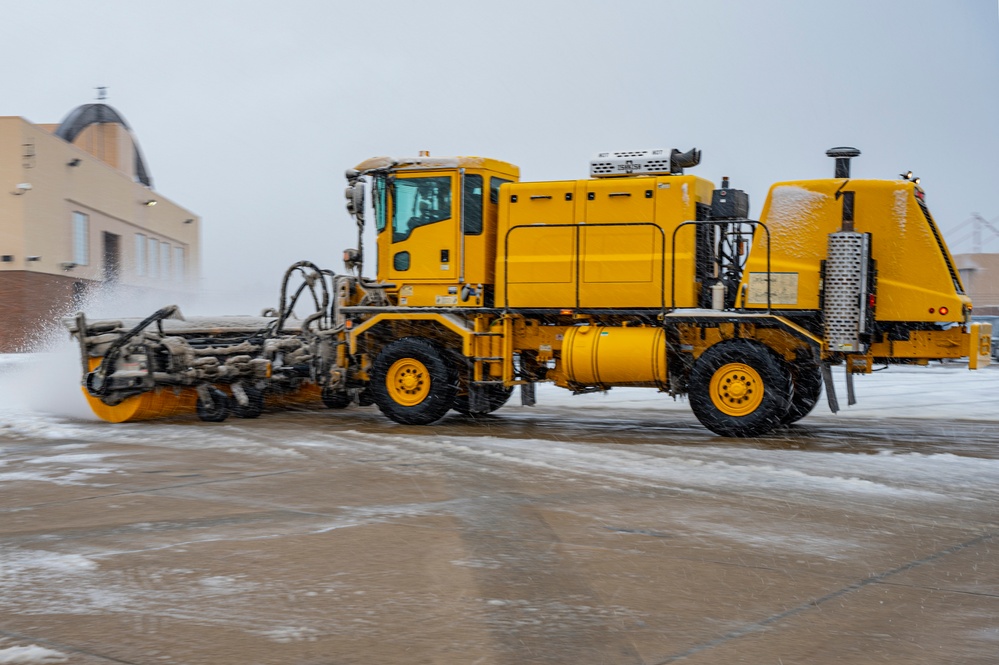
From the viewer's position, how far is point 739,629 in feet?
14.3

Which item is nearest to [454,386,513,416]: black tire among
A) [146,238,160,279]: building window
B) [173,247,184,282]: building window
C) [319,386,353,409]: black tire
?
[319,386,353,409]: black tire

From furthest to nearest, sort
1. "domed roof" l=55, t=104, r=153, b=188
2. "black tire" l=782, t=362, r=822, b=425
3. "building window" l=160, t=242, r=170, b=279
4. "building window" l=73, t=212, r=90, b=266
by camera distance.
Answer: "building window" l=160, t=242, r=170, b=279 < "domed roof" l=55, t=104, r=153, b=188 < "building window" l=73, t=212, r=90, b=266 < "black tire" l=782, t=362, r=822, b=425

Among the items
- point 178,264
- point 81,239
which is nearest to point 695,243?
point 81,239

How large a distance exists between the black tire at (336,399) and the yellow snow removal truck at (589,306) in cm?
105

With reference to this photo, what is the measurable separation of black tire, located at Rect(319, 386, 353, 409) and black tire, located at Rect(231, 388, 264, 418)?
140cm

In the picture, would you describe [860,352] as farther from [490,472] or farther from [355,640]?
[355,640]

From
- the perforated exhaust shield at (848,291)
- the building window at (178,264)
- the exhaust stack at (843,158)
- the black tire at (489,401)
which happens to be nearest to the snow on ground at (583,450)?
the black tire at (489,401)

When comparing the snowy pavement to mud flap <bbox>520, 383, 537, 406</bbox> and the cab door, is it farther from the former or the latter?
the cab door

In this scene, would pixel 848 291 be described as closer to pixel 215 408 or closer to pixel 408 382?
pixel 408 382

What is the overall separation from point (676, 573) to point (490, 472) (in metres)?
3.65

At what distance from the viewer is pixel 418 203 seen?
13.3 m

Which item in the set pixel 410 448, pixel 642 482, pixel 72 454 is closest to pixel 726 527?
pixel 642 482

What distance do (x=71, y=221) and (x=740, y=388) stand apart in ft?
109

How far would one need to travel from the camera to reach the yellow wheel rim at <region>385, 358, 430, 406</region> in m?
13.0
